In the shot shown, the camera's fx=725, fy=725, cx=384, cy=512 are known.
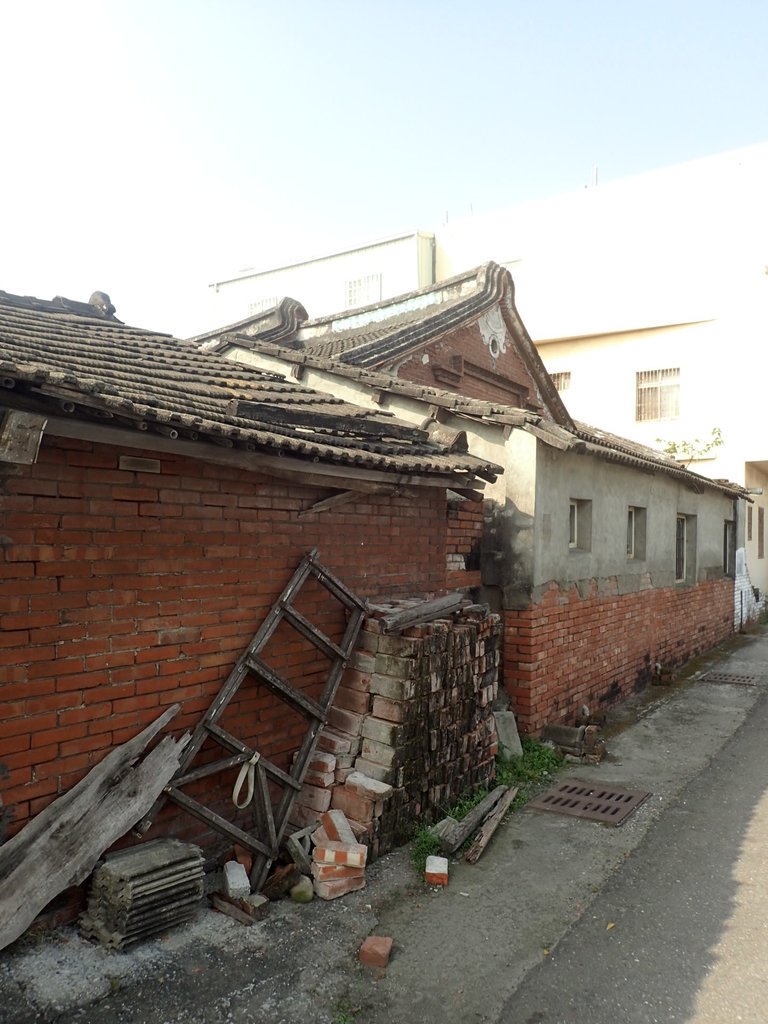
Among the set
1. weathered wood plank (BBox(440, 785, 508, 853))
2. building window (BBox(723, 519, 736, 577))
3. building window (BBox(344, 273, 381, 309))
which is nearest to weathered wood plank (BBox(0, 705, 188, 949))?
weathered wood plank (BBox(440, 785, 508, 853))

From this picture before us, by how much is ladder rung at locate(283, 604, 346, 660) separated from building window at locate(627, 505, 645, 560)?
685 centimetres

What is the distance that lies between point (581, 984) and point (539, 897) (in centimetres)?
94

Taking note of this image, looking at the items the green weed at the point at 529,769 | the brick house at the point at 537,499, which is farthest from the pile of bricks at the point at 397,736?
the brick house at the point at 537,499

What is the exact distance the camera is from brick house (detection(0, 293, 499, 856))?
147 inches

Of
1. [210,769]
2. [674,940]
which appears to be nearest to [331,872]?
[210,769]

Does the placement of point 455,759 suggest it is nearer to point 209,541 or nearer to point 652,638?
point 209,541

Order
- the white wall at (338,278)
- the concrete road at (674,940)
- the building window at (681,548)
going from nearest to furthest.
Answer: the concrete road at (674,940), the building window at (681,548), the white wall at (338,278)

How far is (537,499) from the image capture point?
7730mm

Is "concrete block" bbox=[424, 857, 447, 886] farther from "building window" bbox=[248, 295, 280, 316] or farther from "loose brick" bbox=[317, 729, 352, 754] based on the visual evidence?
"building window" bbox=[248, 295, 280, 316]

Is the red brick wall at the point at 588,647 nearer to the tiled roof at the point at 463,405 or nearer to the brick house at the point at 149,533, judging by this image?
the tiled roof at the point at 463,405

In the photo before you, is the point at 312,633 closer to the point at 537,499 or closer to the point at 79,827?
the point at 79,827

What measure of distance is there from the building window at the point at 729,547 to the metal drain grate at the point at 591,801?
10.4 metres

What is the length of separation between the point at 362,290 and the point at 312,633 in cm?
2067

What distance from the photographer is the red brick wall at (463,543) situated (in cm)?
731
